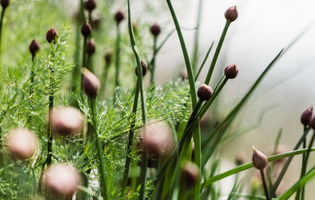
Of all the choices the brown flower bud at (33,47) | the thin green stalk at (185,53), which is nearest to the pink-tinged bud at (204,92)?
the thin green stalk at (185,53)

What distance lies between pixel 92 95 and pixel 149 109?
0.30ft

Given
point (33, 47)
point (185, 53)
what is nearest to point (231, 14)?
point (185, 53)

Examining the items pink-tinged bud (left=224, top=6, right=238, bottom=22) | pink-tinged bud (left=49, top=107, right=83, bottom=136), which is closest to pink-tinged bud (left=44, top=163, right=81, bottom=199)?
pink-tinged bud (left=49, top=107, right=83, bottom=136)

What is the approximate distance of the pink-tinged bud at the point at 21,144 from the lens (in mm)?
211

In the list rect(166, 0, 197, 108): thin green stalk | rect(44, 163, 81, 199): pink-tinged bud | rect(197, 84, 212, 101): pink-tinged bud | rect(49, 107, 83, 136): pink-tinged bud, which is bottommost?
rect(44, 163, 81, 199): pink-tinged bud

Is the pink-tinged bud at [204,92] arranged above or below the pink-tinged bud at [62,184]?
above

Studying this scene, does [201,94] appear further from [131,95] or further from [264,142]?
[264,142]

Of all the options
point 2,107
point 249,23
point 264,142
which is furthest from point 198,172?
point 264,142

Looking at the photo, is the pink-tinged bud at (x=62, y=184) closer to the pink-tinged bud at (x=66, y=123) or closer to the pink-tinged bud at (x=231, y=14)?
the pink-tinged bud at (x=66, y=123)

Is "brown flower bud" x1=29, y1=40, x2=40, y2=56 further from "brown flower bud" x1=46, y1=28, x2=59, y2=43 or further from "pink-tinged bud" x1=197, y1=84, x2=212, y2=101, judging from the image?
"pink-tinged bud" x1=197, y1=84, x2=212, y2=101

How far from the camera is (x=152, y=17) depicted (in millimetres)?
564

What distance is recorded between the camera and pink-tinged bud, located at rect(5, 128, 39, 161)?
211 millimetres

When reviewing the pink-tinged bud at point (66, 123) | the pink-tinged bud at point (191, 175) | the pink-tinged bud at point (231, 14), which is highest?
the pink-tinged bud at point (231, 14)

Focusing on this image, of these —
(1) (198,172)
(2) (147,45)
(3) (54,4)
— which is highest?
(3) (54,4)
